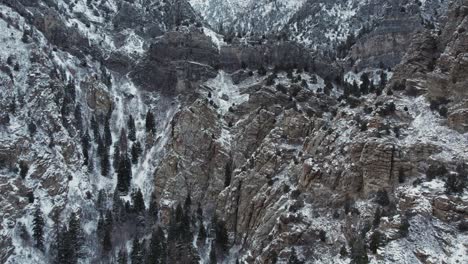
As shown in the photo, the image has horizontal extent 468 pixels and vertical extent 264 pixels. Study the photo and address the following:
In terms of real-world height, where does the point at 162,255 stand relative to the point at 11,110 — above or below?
below

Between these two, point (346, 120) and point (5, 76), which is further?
point (5, 76)

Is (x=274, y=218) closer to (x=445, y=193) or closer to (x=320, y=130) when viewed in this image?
(x=320, y=130)

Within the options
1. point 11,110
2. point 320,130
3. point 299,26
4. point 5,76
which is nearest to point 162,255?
point 320,130

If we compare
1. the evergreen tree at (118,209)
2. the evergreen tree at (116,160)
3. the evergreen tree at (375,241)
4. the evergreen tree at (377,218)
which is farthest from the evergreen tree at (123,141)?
the evergreen tree at (375,241)

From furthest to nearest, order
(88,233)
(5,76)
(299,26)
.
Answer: (299,26) → (5,76) → (88,233)

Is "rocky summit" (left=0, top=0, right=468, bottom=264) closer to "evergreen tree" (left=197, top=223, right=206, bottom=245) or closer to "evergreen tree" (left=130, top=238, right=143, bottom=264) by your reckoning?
"evergreen tree" (left=130, top=238, right=143, bottom=264)

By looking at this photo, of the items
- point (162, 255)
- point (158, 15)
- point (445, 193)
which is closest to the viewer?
point (445, 193)

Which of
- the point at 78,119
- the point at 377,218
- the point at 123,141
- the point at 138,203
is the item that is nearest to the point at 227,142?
the point at 138,203

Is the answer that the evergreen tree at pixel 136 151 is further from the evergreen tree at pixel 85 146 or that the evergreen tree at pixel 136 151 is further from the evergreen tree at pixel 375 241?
the evergreen tree at pixel 375 241
